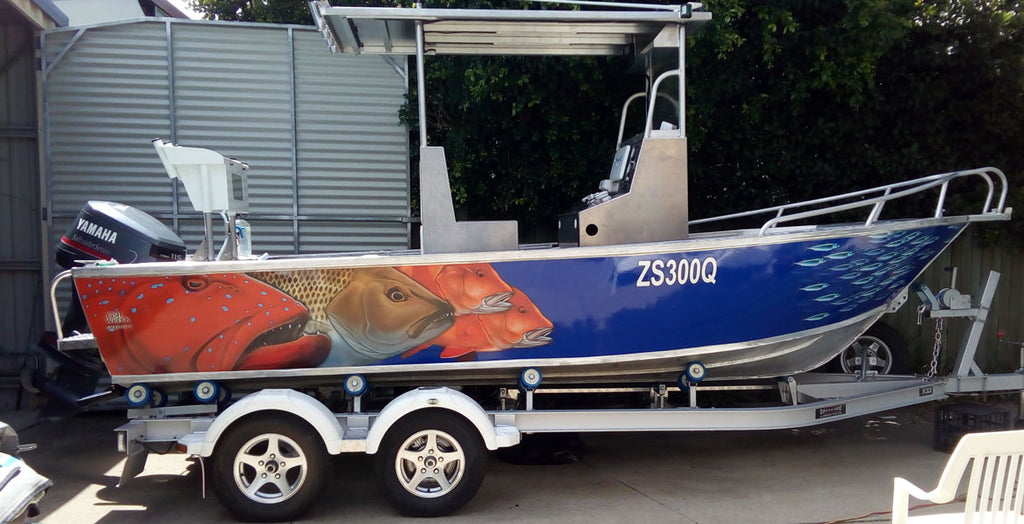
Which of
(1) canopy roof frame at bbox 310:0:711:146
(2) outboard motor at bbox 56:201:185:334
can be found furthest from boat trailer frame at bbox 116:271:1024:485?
(1) canopy roof frame at bbox 310:0:711:146

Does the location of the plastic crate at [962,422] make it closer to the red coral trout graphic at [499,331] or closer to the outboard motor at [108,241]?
the red coral trout graphic at [499,331]

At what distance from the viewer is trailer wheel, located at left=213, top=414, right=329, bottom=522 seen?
14.9 feet

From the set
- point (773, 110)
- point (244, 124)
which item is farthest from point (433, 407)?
point (773, 110)

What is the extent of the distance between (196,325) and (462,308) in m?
1.71

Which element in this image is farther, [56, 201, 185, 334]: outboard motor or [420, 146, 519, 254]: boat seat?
[56, 201, 185, 334]: outboard motor

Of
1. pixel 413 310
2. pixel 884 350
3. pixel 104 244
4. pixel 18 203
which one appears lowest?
pixel 884 350

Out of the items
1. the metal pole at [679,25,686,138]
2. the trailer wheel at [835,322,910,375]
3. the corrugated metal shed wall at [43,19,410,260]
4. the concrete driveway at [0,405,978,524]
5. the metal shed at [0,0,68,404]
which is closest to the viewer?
the concrete driveway at [0,405,978,524]

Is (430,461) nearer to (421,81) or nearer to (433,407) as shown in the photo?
(433,407)

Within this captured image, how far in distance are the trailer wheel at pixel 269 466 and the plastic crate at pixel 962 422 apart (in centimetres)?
510

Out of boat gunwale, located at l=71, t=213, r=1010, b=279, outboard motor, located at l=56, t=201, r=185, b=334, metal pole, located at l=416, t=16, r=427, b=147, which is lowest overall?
boat gunwale, located at l=71, t=213, r=1010, b=279

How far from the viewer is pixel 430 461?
4.69 meters

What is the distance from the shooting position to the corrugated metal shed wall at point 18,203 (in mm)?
8227

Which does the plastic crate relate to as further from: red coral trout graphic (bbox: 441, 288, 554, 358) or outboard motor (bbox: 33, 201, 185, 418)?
outboard motor (bbox: 33, 201, 185, 418)

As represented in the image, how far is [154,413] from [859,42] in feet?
22.8
